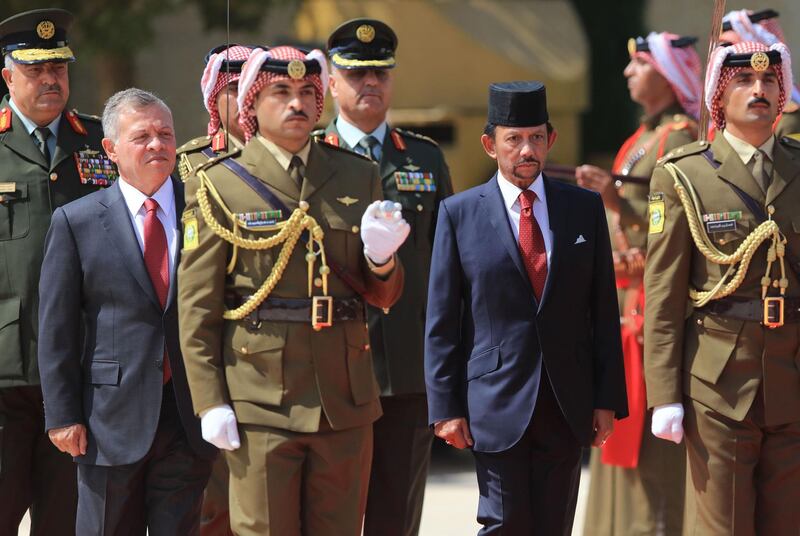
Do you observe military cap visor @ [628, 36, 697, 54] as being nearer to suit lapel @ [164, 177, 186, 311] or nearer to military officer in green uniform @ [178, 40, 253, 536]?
military officer in green uniform @ [178, 40, 253, 536]

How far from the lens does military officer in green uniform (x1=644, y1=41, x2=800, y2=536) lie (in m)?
6.21

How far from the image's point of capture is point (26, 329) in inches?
271

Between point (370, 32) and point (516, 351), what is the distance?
1.97 m

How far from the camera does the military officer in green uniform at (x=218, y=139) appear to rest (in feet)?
23.8

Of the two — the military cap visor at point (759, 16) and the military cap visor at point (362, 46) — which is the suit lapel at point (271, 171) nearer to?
the military cap visor at point (362, 46)

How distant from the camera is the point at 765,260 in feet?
20.4

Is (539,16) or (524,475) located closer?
(524,475)

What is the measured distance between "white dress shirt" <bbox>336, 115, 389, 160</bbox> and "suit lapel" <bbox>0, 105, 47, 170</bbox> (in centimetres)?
125

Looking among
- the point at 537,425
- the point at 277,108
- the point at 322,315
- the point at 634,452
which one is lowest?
the point at 634,452

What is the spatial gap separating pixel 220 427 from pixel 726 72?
7.49 ft

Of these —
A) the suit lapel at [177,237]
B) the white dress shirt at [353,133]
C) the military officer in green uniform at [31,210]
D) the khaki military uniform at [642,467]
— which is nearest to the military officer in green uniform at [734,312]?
the white dress shirt at [353,133]

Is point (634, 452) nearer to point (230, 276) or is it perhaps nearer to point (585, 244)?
point (585, 244)

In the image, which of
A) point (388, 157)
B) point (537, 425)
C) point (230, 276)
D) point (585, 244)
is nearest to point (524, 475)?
point (537, 425)

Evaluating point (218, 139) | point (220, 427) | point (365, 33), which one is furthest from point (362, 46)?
point (220, 427)
